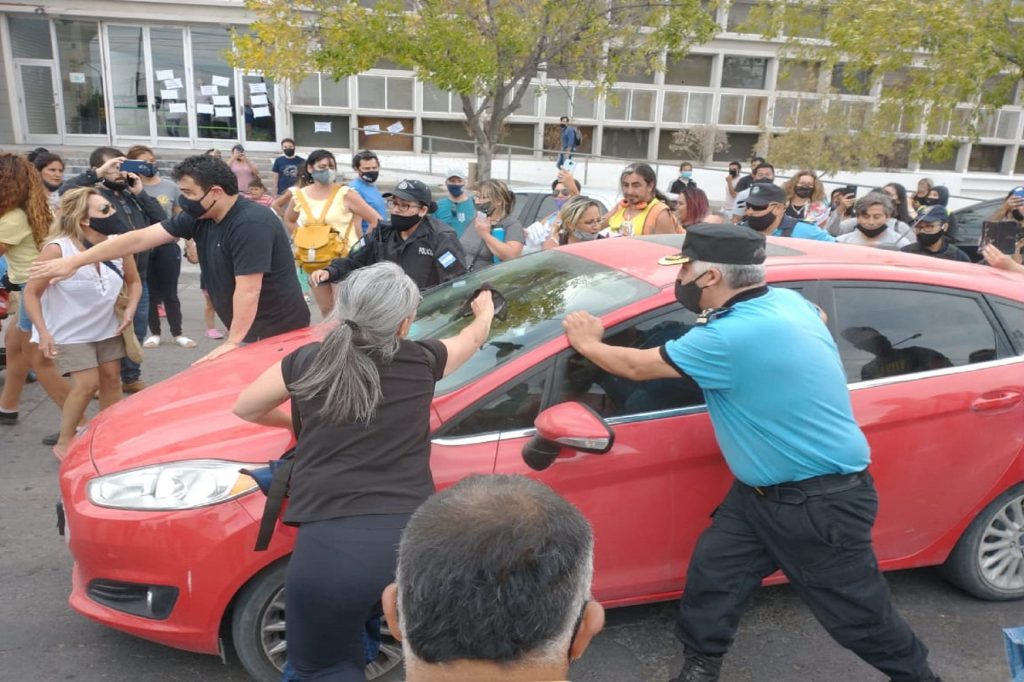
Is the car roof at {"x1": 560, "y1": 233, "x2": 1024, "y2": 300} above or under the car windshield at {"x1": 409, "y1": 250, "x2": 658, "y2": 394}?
above

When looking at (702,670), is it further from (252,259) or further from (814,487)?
(252,259)

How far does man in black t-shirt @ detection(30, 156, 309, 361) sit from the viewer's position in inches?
154

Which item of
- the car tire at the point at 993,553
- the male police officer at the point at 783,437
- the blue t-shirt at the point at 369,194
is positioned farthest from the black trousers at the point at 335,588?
the blue t-shirt at the point at 369,194

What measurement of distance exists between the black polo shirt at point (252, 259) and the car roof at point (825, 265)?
1500 millimetres

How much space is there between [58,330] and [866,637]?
4469 mm

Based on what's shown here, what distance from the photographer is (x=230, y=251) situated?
4.03 metres

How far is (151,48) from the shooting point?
2131cm

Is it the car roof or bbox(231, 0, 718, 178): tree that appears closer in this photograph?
the car roof

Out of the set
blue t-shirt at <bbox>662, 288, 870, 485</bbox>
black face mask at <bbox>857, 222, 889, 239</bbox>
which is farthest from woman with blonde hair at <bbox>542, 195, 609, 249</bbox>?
blue t-shirt at <bbox>662, 288, 870, 485</bbox>

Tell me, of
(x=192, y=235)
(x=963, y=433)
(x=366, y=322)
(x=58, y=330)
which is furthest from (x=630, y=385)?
(x=58, y=330)

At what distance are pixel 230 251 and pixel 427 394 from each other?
2.10 m

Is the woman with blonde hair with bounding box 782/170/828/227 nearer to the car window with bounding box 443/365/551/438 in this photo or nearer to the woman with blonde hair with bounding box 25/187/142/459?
the car window with bounding box 443/365/551/438

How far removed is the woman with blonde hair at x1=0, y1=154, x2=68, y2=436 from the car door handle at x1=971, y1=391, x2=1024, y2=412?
17.0 feet

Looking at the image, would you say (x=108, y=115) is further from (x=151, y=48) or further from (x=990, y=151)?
(x=990, y=151)
